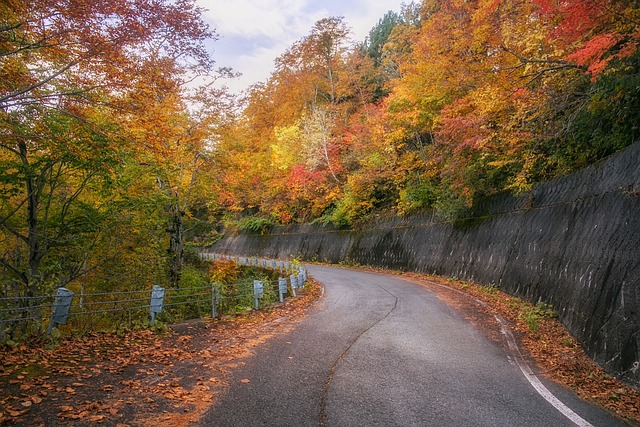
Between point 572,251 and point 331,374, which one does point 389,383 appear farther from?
point 572,251

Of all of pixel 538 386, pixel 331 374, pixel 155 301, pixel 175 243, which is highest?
pixel 538 386

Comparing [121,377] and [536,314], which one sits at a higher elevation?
[536,314]

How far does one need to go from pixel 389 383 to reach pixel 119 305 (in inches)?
436

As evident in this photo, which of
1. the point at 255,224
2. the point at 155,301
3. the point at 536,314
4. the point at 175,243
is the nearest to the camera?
the point at 155,301

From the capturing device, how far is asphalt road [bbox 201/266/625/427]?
156 inches

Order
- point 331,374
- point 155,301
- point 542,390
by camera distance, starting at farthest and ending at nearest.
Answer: point 155,301 → point 331,374 → point 542,390

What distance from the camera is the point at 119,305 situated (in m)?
12.5

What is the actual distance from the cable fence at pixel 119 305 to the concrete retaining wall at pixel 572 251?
7.63 m

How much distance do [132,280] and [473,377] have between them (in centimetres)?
1144

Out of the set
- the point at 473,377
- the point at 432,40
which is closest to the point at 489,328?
the point at 473,377

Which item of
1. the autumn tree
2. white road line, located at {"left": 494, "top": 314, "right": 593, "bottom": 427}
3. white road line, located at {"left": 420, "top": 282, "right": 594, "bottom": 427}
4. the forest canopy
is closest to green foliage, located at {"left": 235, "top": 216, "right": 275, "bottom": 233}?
the forest canopy

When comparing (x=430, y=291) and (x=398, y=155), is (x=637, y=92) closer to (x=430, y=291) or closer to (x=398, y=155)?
(x=430, y=291)

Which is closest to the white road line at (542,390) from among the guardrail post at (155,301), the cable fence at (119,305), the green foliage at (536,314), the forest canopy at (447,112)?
the green foliage at (536,314)

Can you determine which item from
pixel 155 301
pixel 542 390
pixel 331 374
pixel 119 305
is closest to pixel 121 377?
pixel 331 374
